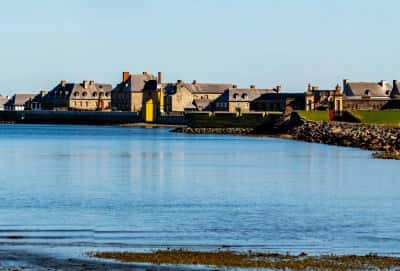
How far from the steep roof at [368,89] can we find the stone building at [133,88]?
38070 mm

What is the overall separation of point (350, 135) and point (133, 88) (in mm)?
96203

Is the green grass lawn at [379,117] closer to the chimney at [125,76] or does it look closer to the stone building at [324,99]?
the stone building at [324,99]

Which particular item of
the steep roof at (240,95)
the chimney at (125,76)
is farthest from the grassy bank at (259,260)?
the chimney at (125,76)

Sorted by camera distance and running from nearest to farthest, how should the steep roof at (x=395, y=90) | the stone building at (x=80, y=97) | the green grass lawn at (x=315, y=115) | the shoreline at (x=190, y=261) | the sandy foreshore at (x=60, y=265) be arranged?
1. the sandy foreshore at (x=60, y=265)
2. the shoreline at (x=190, y=261)
3. the green grass lawn at (x=315, y=115)
4. the steep roof at (x=395, y=90)
5. the stone building at (x=80, y=97)

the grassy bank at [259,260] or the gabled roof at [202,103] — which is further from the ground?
the gabled roof at [202,103]

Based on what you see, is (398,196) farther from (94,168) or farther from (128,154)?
(128,154)

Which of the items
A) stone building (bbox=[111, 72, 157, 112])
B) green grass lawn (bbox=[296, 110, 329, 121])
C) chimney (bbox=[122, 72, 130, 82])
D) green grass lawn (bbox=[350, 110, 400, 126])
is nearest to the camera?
green grass lawn (bbox=[350, 110, 400, 126])

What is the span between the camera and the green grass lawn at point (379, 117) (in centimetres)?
10811

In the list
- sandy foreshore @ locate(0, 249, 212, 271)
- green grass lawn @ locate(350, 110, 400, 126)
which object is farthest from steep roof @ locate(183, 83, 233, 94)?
sandy foreshore @ locate(0, 249, 212, 271)

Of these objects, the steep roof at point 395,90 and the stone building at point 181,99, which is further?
the stone building at point 181,99

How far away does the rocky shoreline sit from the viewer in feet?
249

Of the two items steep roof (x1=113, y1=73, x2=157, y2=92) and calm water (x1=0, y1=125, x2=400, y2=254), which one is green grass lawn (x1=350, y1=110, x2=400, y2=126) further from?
steep roof (x1=113, y1=73, x2=157, y2=92)

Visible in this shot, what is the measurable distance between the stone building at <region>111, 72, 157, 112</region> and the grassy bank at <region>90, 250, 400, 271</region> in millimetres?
155719

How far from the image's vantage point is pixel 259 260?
66.7ft
